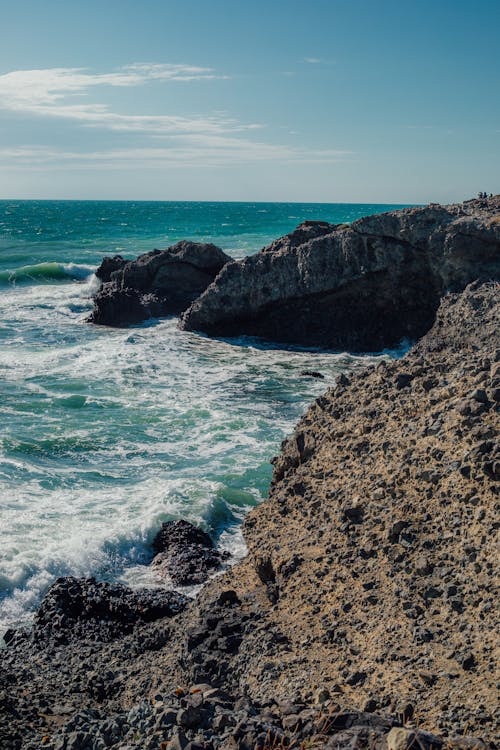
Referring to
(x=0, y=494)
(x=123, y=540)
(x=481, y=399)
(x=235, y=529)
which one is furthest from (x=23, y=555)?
(x=481, y=399)

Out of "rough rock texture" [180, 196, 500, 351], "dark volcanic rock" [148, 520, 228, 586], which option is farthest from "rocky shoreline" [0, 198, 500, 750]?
"rough rock texture" [180, 196, 500, 351]

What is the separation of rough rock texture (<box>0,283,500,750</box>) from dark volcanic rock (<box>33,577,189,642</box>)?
0.24 metres

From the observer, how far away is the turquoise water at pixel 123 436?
10609 millimetres

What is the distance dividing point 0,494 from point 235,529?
424cm

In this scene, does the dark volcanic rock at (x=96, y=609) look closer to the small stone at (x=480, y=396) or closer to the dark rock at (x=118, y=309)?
the small stone at (x=480, y=396)

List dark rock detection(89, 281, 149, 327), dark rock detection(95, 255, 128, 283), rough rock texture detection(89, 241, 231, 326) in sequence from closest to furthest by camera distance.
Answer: dark rock detection(89, 281, 149, 327)
rough rock texture detection(89, 241, 231, 326)
dark rock detection(95, 255, 128, 283)

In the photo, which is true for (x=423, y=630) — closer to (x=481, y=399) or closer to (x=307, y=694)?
(x=307, y=694)

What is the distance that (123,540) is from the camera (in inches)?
424

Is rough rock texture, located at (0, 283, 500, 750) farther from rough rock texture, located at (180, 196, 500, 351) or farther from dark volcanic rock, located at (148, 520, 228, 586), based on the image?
rough rock texture, located at (180, 196, 500, 351)

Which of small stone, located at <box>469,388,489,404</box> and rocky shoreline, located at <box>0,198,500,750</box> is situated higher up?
small stone, located at <box>469,388,489,404</box>

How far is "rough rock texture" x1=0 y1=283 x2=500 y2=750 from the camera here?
4.66 m

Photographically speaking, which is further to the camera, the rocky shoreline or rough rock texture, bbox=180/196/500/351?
rough rock texture, bbox=180/196/500/351

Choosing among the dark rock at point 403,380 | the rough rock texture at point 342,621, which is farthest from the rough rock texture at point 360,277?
the rough rock texture at point 342,621

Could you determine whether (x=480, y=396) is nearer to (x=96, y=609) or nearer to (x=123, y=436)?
(x=96, y=609)
